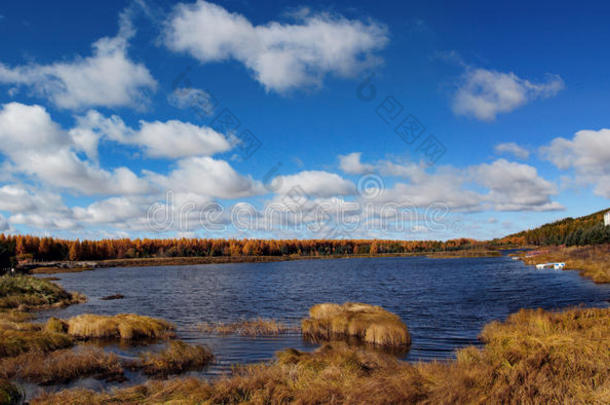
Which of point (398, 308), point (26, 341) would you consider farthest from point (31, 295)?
point (398, 308)

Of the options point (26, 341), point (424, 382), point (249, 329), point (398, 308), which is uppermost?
point (424, 382)

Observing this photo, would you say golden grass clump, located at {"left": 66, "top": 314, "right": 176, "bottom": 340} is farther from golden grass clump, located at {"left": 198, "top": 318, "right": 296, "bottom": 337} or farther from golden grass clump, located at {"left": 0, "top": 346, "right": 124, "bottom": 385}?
golden grass clump, located at {"left": 0, "top": 346, "right": 124, "bottom": 385}

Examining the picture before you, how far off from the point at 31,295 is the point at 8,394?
1370 inches

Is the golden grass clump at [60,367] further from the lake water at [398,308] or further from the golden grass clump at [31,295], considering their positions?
the golden grass clump at [31,295]

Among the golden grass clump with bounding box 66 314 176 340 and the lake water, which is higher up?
the golden grass clump with bounding box 66 314 176 340

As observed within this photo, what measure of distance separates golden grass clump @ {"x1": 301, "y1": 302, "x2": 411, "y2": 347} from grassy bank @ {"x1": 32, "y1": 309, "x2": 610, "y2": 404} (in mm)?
7114

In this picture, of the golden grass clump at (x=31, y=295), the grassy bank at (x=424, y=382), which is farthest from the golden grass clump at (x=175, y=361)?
the golden grass clump at (x=31, y=295)

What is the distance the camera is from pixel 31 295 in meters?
42.1

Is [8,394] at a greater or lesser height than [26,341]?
greater

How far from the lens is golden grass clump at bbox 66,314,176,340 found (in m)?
25.3

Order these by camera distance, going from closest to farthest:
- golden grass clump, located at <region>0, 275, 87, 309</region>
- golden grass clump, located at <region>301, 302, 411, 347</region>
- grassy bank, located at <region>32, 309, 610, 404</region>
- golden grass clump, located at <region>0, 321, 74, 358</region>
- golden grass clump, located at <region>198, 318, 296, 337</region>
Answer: grassy bank, located at <region>32, 309, 610, 404</region>
golden grass clump, located at <region>0, 321, 74, 358</region>
golden grass clump, located at <region>301, 302, 411, 347</region>
golden grass clump, located at <region>198, 318, 296, 337</region>
golden grass clump, located at <region>0, 275, 87, 309</region>

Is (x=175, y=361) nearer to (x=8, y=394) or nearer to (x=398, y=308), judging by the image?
(x=8, y=394)

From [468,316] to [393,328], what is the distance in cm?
1129

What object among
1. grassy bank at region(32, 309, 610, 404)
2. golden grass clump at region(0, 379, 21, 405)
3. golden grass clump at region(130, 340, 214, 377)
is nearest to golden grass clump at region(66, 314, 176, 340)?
golden grass clump at region(130, 340, 214, 377)
